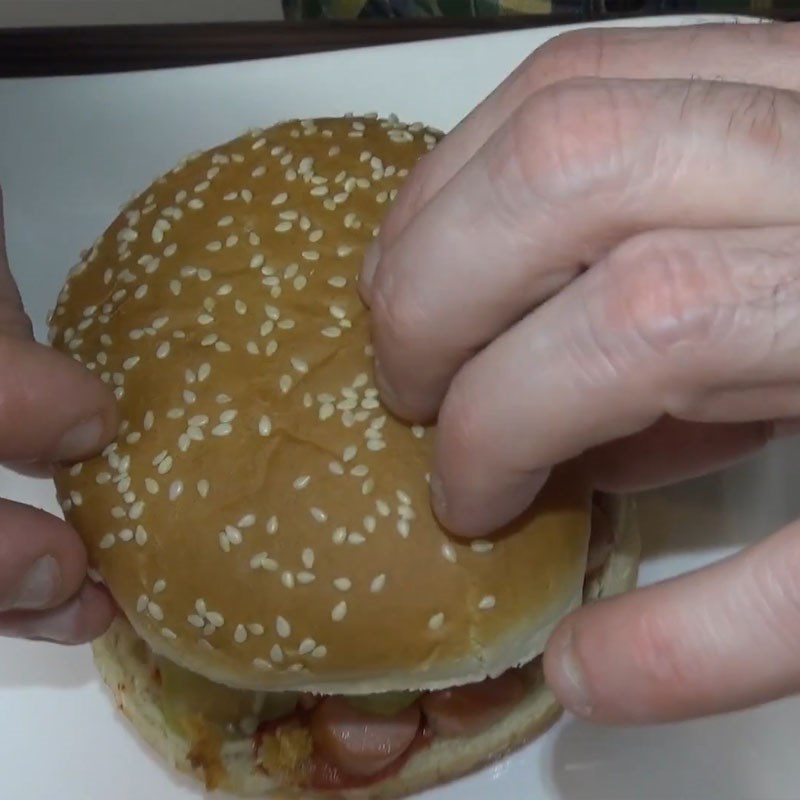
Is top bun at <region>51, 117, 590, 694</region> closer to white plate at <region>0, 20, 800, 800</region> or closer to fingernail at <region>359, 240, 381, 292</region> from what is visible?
fingernail at <region>359, 240, 381, 292</region>

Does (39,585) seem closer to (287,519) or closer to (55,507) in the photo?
(287,519)

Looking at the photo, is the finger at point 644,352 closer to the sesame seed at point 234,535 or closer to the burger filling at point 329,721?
the sesame seed at point 234,535

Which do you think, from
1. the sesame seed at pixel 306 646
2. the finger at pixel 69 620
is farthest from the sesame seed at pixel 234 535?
the finger at pixel 69 620

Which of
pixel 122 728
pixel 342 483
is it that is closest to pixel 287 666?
pixel 342 483

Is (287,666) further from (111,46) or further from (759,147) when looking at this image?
(111,46)

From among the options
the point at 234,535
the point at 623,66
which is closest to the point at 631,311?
the point at 623,66
